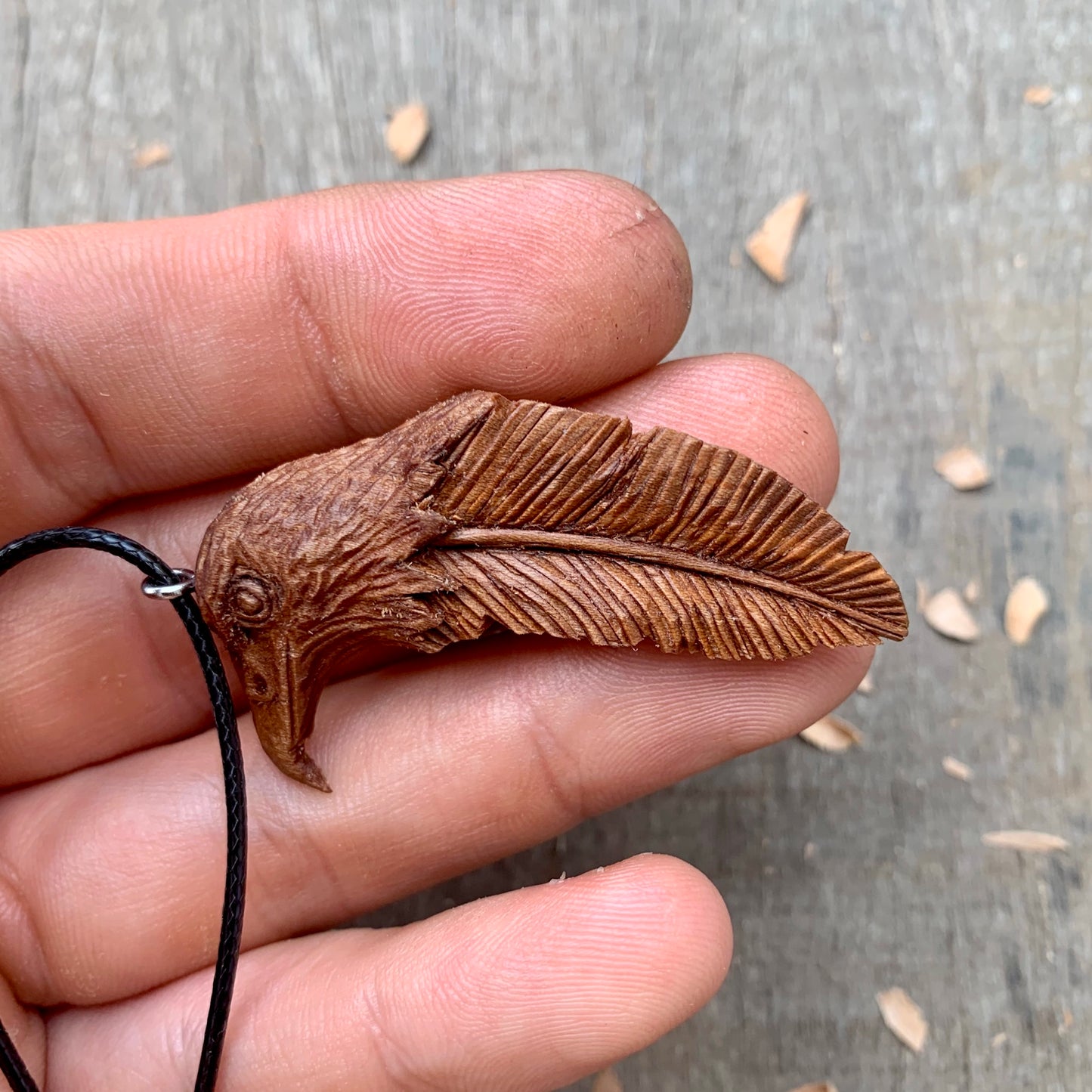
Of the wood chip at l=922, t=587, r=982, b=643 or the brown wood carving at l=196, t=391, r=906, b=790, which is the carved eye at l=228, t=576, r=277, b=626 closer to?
the brown wood carving at l=196, t=391, r=906, b=790

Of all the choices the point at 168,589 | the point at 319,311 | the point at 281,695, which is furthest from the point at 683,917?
the point at 319,311

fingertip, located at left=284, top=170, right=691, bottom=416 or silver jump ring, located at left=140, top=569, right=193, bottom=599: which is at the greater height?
fingertip, located at left=284, top=170, right=691, bottom=416

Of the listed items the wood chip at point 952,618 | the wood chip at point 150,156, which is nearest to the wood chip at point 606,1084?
the wood chip at point 952,618

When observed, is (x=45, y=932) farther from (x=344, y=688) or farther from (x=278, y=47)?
(x=278, y=47)

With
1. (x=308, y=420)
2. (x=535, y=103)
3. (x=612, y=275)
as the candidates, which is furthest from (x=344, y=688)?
(x=535, y=103)

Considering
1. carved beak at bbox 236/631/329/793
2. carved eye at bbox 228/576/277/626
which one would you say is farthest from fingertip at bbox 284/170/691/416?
carved beak at bbox 236/631/329/793

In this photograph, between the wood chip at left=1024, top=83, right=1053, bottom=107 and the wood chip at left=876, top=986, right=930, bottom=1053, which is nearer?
the wood chip at left=876, top=986, right=930, bottom=1053

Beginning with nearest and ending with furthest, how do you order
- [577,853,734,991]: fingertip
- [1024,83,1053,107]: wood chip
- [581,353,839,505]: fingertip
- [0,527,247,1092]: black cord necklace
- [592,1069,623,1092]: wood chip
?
[577,853,734,991]: fingertip < [0,527,247,1092]: black cord necklace < [581,353,839,505]: fingertip < [592,1069,623,1092]: wood chip < [1024,83,1053,107]: wood chip

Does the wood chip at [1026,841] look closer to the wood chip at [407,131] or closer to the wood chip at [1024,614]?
the wood chip at [1024,614]
